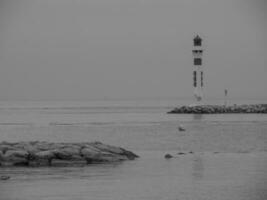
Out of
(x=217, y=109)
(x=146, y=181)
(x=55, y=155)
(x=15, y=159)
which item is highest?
(x=55, y=155)

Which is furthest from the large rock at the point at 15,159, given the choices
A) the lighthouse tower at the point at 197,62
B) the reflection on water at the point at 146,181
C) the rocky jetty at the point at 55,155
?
the lighthouse tower at the point at 197,62

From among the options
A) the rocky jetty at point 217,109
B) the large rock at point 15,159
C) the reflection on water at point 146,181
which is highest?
the large rock at point 15,159

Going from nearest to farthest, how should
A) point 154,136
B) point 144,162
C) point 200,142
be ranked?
point 144,162, point 200,142, point 154,136

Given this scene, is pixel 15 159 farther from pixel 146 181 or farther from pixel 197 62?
pixel 197 62

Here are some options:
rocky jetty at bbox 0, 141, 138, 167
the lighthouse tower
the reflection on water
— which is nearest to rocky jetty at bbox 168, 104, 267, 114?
the lighthouse tower

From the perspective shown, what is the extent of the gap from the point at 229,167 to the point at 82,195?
28.7 ft

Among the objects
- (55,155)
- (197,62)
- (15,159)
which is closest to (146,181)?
(55,155)

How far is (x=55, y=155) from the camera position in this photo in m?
28.6

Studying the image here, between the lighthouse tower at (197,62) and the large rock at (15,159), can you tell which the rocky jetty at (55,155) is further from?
the lighthouse tower at (197,62)

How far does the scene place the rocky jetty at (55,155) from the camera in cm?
2848

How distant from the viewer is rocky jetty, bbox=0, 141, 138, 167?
28.5 m

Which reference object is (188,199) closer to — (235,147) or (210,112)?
(235,147)

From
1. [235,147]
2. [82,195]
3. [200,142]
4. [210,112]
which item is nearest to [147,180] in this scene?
[82,195]

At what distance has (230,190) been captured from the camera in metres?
21.0
